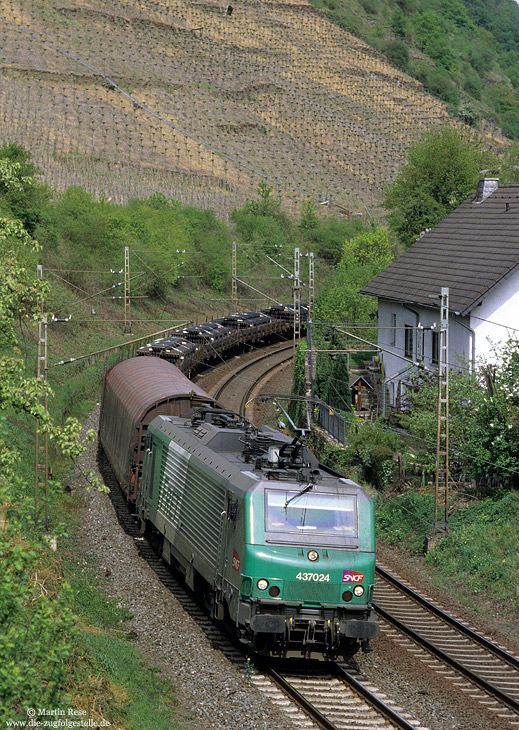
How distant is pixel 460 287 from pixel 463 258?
8.04 ft

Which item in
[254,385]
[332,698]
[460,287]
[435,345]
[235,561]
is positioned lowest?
[254,385]

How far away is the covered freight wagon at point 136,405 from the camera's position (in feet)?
71.9

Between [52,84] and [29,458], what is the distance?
→ 89.7 m

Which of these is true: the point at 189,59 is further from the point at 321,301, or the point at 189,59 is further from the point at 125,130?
the point at 321,301

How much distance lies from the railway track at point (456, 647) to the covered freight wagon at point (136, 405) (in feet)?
20.6

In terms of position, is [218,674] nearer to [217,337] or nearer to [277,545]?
[277,545]

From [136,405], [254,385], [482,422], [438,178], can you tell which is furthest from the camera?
[438,178]

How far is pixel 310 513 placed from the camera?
14.1 meters

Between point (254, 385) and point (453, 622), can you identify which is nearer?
point (453, 622)

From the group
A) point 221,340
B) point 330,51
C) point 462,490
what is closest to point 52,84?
point 330,51

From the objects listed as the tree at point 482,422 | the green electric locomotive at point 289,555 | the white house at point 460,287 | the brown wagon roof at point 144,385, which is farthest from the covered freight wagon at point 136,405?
the white house at point 460,287

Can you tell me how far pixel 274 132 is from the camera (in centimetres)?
12088

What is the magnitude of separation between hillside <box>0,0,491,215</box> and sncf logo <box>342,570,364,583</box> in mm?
76815

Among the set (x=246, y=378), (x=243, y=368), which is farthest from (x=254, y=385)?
(x=243, y=368)
